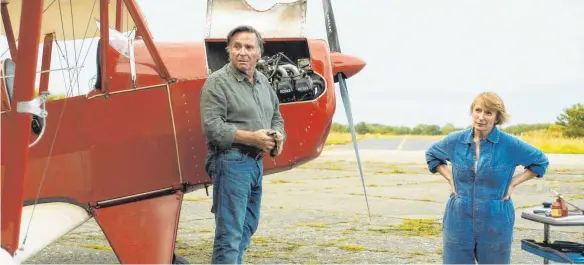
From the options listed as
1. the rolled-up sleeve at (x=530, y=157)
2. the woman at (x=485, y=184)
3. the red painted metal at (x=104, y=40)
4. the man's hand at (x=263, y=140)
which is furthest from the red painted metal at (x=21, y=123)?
the rolled-up sleeve at (x=530, y=157)

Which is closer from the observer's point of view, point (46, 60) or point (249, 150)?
point (249, 150)

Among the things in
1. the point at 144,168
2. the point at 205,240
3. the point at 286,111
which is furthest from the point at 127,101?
the point at 205,240

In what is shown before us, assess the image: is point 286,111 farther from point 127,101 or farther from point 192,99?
point 127,101

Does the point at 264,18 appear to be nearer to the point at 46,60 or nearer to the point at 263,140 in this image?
the point at 263,140

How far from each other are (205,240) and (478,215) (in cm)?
440

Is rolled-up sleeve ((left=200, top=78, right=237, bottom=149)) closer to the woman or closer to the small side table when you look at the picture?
the woman

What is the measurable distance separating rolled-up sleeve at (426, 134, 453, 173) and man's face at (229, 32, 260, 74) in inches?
51.4

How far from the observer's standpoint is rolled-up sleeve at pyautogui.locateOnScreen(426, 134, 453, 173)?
444cm

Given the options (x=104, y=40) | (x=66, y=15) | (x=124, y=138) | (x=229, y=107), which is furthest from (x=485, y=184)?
(x=66, y=15)

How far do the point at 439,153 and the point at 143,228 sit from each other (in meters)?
2.33

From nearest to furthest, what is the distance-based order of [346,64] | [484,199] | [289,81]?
1. [484,199]
2. [289,81]
3. [346,64]

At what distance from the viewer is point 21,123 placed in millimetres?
4727

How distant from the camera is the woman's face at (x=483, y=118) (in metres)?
4.24

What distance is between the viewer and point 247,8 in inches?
255
